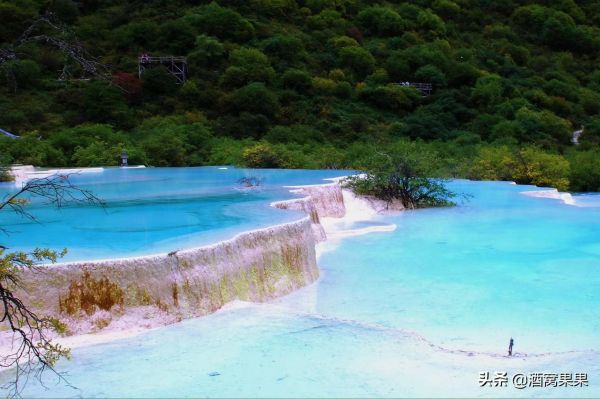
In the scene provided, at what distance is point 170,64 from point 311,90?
7290mm

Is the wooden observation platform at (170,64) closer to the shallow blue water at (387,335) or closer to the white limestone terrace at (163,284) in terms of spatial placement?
the shallow blue water at (387,335)

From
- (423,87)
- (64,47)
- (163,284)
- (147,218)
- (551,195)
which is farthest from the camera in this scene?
(423,87)

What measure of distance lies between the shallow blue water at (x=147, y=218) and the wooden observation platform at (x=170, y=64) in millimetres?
17665

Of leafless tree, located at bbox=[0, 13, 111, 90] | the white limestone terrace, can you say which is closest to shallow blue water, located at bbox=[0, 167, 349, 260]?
the white limestone terrace

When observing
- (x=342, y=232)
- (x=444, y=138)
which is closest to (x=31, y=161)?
(x=342, y=232)

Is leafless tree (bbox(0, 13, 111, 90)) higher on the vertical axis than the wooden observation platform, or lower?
lower

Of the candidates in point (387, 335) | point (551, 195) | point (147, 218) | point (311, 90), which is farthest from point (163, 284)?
point (311, 90)

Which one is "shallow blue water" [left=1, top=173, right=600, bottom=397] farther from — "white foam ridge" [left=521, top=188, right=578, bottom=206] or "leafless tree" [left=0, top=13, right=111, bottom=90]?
"white foam ridge" [left=521, top=188, right=578, bottom=206]

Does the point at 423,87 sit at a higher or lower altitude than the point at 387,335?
higher

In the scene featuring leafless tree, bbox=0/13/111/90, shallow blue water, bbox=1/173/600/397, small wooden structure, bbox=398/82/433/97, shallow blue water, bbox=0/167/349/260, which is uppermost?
small wooden structure, bbox=398/82/433/97

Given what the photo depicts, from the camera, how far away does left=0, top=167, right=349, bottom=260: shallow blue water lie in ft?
23.2

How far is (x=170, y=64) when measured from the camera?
32.1 m

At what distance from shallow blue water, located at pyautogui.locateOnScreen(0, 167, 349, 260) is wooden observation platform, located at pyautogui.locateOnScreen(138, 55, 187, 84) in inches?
695

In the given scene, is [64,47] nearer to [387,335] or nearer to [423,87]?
[387,335]
